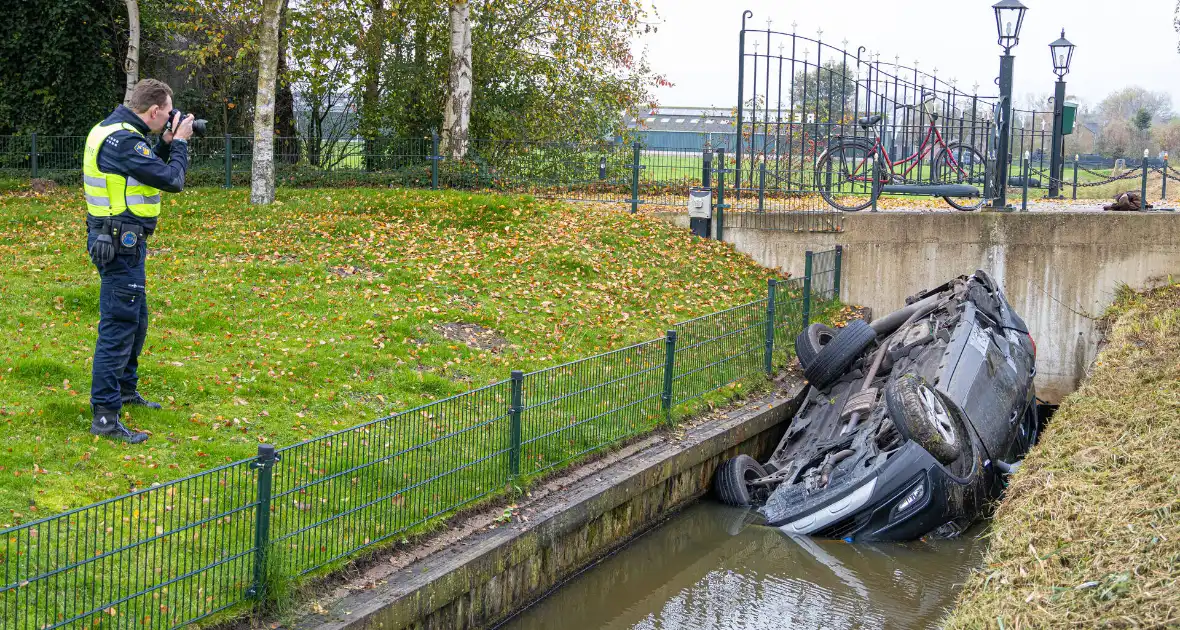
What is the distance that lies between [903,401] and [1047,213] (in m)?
6.46

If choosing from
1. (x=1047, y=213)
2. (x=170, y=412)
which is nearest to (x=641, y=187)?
(x=1047, y=213)

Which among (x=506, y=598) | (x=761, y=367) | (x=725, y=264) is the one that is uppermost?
(x=725, y=264)

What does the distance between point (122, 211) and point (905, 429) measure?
242 inches

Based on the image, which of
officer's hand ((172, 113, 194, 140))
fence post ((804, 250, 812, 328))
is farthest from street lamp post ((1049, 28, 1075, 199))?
officer's hand ((172, 113, 194, 140))

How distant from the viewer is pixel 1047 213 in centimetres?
1368

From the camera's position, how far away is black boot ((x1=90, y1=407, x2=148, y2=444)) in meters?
7.24

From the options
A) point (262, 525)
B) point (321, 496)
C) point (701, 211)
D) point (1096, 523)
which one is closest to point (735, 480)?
point (1096, 523)

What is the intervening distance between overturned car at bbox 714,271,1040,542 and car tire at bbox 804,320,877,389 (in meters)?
0.01

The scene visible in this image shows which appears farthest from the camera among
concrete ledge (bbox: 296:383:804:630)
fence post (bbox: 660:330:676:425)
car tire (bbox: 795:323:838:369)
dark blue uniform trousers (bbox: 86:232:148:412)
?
car tire (bbox: 795:323:838:369)

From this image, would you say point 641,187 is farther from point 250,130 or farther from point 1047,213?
point 250,130

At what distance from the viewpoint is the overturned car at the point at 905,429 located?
8.55 meters

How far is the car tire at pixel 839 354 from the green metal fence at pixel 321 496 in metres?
1.11

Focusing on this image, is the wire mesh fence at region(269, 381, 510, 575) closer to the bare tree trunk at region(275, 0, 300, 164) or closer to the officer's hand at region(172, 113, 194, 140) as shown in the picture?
the officer's hand at region(172, 113, 194, 140)

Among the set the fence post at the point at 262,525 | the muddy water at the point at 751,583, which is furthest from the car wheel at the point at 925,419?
the fence post at the point at 262,525
